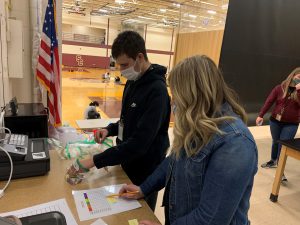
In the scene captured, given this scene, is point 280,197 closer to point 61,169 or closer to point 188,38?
point 61,169

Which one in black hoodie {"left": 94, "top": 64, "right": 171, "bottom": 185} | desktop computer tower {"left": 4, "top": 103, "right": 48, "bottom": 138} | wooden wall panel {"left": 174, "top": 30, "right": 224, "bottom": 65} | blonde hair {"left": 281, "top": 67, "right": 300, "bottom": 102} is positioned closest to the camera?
black hoodie {"left": 94, "top": 64, "right": 171, "bottom": 185}

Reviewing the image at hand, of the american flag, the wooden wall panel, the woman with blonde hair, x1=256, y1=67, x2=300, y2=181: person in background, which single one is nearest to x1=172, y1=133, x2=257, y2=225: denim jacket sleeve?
the woman with blonde hair

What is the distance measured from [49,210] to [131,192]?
372mm

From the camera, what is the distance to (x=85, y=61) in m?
15.9

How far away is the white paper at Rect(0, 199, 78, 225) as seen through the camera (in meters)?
1.04

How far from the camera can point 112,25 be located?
659 inches

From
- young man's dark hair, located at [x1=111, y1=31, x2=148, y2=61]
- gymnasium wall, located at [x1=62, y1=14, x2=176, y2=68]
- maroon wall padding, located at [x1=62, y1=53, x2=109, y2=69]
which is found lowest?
maroon wall padding, located at [x1=62, y1=53, x2=109, y2=69]

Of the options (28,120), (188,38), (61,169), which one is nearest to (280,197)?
(61,169)

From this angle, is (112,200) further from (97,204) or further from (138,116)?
(138,116)

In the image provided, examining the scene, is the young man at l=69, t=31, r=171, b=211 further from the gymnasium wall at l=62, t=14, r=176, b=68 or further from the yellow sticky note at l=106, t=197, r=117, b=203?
the gymnasium wall at l=62, t=14, r=176, b=68

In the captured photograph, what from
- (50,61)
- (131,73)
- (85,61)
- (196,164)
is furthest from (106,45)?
(196,164)

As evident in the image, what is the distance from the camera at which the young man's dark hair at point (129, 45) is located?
4.60 feet

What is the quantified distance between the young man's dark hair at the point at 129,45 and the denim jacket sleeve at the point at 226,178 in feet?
2.69

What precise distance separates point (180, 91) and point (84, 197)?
0.71 meters
